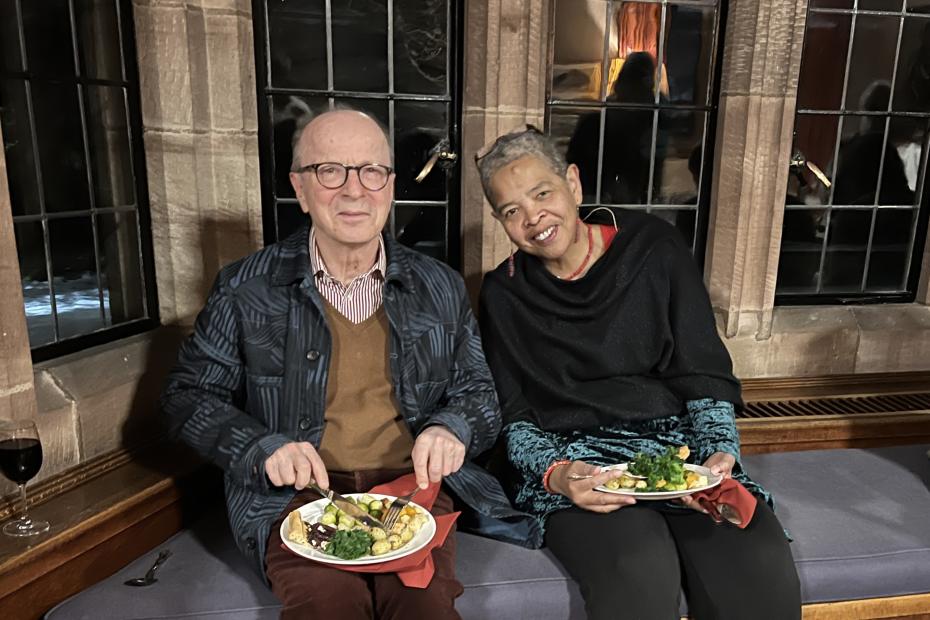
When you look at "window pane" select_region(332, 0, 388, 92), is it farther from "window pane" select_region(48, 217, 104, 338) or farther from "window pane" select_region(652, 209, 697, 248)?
"window pane" select_region(652, 209, 697, 248)

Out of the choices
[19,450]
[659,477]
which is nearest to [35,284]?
[19,450]

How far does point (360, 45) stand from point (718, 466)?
5.60 feet

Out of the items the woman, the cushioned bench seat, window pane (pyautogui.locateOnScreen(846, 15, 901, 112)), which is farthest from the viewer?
window pane (pyautogui.locateOnScreen(846, 15, 901, 112))

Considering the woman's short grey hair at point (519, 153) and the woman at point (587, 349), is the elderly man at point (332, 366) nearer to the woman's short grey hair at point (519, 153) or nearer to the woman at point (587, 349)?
the woman at point (587, 349)

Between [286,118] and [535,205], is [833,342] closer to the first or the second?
[535,205]

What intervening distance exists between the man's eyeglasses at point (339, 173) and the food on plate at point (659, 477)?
863mm

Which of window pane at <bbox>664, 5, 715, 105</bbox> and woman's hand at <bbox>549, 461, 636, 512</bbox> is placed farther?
window pane at <bbox>664, 5, 715, 105</bbox>

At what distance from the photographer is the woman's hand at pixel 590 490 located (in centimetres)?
167

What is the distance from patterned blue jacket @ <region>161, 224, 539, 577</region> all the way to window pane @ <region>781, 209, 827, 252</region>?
66.2 inches

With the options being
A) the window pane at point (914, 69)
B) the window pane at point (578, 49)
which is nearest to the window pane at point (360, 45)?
the window pane at point (578, 49)

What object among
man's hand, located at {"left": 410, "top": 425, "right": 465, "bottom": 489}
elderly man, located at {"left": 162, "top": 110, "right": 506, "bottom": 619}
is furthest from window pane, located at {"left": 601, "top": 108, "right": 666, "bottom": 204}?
man's hand, located at {"left": 410, "top": 425, "right": 465, "bottom": 489}

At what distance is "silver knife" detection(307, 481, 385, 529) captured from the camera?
152 centimetres

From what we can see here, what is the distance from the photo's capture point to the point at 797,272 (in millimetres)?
2998

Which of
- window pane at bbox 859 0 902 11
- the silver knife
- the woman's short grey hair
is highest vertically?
window pane at bbox 859 0 902 11
